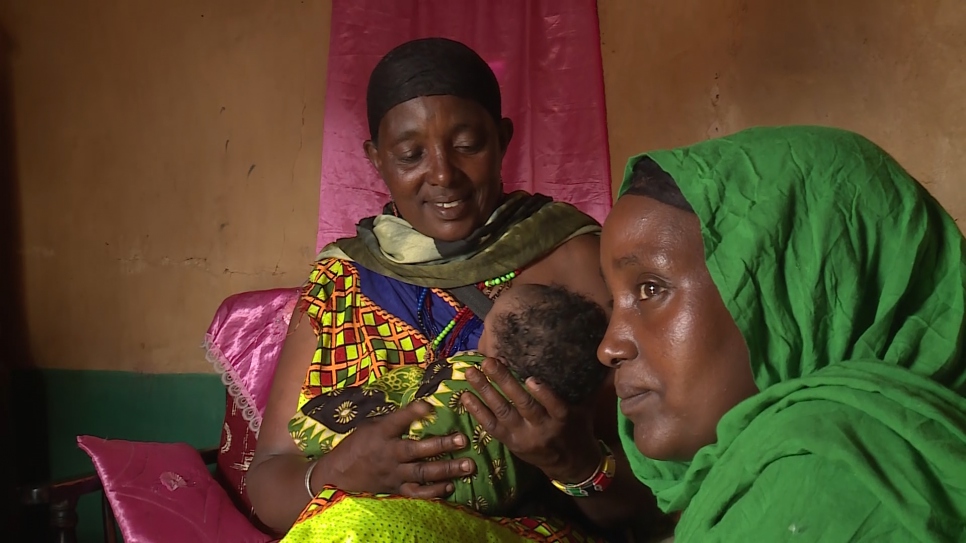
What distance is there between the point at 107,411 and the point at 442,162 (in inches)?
83.2

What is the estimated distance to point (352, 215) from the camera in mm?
2688

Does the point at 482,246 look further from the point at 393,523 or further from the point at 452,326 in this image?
the point at 393,523

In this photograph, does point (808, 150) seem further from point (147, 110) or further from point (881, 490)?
point (147, 110)

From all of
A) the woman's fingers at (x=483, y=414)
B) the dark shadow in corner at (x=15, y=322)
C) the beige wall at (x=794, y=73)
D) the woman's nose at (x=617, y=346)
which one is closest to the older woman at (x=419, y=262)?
the woman's fingers at (x=483, y=414)

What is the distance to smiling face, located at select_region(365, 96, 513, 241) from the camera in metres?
1.67

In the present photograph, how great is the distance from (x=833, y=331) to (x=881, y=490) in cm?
22

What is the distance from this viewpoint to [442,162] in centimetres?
166

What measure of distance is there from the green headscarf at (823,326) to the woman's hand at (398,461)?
45 centimetres

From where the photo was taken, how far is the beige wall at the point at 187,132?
2506 millimetres

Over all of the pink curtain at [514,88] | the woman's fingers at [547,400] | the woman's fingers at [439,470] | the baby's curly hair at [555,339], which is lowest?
the woman's fingers at [439,470]

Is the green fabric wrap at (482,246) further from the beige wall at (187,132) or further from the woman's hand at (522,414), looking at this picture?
the beige wall at (187,132)

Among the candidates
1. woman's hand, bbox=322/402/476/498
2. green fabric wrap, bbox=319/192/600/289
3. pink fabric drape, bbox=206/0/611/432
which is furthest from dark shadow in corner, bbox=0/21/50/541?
woman's hand, bbox=322/402/476/498

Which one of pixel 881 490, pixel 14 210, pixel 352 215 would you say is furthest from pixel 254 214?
pixel 881 490

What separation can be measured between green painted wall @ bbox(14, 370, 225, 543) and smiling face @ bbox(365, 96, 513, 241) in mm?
1557
